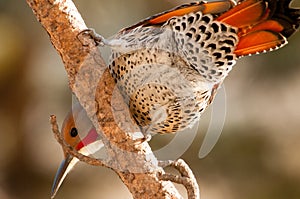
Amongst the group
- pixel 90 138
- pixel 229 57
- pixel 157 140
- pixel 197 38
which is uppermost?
pixel 197 38

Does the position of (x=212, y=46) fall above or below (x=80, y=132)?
above

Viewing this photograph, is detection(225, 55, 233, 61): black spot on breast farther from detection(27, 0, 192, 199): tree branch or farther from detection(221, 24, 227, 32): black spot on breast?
detection(27, 0, 192, 199): tree branch

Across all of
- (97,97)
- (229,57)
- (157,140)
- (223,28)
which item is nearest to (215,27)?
(223,28)

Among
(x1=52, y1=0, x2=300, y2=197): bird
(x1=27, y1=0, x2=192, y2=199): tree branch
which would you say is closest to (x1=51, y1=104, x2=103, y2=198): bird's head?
(x1=52, y1=0, x2=300, y2=197): bird

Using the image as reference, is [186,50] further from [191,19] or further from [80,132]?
[80,132]

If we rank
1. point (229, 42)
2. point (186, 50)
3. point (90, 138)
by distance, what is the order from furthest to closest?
1. point (90, 138)
2. point (186, 50)
3. point (229, 42)

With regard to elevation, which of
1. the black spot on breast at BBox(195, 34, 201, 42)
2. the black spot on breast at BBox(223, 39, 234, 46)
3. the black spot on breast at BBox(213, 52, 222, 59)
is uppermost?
the black spot on breast at BBox(195, 34, 201, 42)
